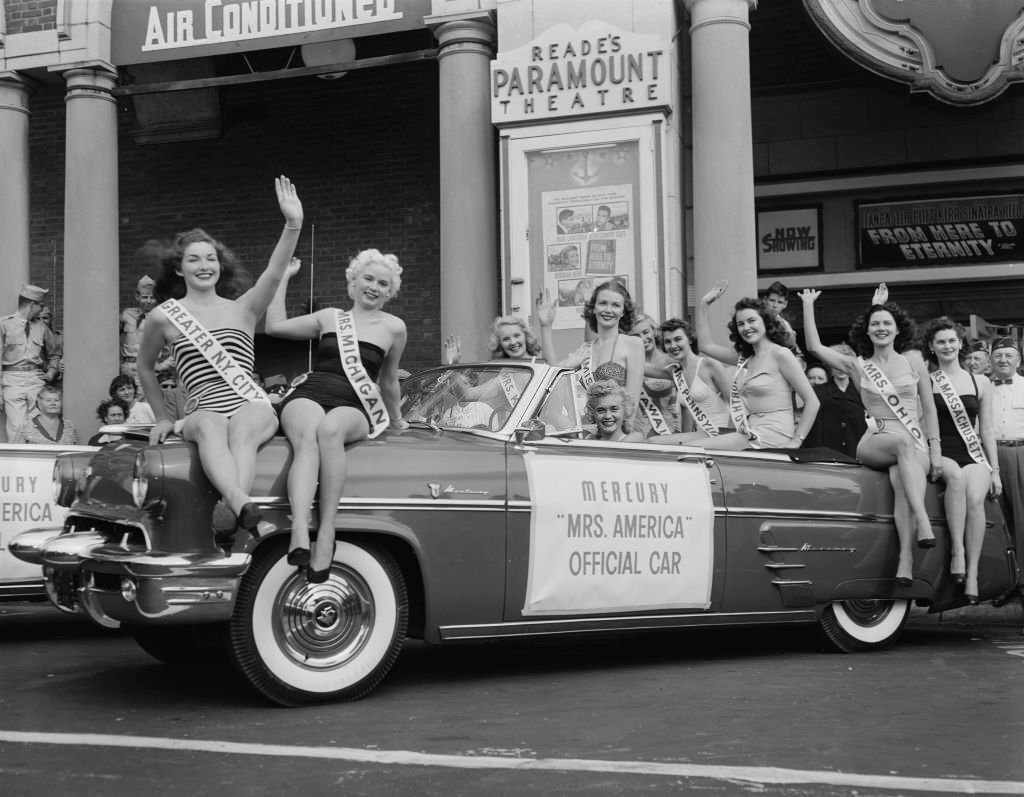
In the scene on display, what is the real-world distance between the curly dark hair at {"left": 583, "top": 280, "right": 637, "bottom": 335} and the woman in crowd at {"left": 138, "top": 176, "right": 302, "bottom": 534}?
2.40 m

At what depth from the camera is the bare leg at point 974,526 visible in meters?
7.51

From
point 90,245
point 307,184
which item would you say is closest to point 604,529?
point 90,245

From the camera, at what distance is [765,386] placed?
24.8 ft

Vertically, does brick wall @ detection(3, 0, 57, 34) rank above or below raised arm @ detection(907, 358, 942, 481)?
above

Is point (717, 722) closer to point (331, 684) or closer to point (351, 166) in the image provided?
point (331, 684)

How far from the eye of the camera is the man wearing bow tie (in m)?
8.12

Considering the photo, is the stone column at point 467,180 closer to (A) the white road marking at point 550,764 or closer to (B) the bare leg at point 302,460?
(B) the bare leg at point 302,460

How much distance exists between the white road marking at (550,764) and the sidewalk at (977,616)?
5168 millimetres

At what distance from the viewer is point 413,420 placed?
6.46 meters

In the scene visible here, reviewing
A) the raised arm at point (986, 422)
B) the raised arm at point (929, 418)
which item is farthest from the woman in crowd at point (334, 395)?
the raised arm at point (986, 422)

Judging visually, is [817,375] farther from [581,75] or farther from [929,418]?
[581,75]

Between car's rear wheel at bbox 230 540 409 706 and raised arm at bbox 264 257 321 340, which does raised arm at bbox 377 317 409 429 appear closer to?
raised arm at bbox 264 257 321 340

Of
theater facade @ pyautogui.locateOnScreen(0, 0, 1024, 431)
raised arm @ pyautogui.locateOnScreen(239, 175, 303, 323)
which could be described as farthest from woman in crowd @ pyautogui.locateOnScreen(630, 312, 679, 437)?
raised arm @ pyautogui.locateOnScreen(239, 175, 303, 323)

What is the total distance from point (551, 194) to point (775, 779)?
8.50 meters
